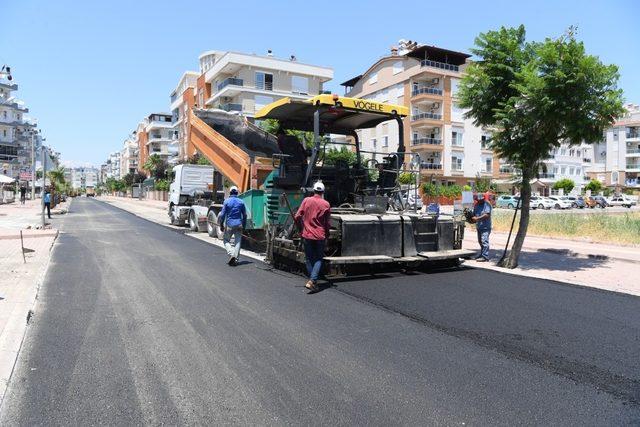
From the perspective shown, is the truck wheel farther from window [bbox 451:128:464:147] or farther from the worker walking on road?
window [bbox 451:128:464:147]

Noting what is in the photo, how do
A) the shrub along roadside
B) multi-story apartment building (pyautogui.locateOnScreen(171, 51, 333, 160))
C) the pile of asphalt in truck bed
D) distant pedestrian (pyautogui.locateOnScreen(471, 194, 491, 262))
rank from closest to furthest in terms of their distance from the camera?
distant pedestrian (pyautogui.locateOnScreen(471, 194, 491, 262))
the pile of asphalt in truck bed
the shrub along roadside
multi-story apartment building (pyautogui.locateOnScreen(171, 51, 333, 160))

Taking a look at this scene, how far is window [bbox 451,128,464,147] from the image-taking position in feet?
174

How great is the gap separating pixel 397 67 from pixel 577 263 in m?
45.7

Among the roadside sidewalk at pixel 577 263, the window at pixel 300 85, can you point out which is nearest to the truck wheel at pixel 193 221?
the roadside sidewalk at pixel 577 263

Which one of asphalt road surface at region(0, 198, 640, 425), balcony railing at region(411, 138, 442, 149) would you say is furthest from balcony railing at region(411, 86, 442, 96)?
asphalt road surface at region(0, 198, 640, 425)

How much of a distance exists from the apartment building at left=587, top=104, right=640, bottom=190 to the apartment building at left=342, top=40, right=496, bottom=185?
43261 millimetres

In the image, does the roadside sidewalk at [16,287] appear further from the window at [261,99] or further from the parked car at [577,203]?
the parked car at [577,203]

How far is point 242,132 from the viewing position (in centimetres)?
1371

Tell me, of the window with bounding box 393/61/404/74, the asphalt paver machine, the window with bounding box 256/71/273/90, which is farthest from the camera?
the window with bounding box 393/61/404/74

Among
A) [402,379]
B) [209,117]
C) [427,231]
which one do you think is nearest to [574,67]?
[427,231]

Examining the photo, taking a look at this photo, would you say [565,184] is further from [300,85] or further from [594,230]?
[594,230]

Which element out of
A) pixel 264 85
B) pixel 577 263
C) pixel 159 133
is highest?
pixel 159 133

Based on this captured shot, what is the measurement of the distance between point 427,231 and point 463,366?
4.67m

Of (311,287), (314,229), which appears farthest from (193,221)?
(311,287)
